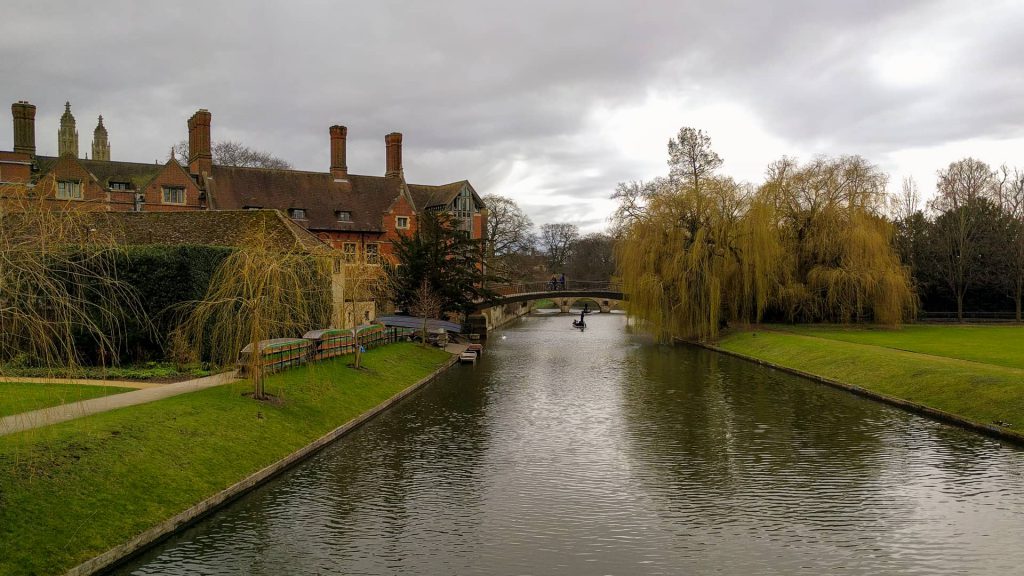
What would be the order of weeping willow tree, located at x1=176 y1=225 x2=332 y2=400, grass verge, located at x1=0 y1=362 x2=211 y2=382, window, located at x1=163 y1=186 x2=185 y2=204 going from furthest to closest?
window, located at x1=163 y1=186 x2=185 y2=204 → grass verge, located at x1=0 y1=362 x2=211 y2=382 → weeping willow tree, located at x1=176 y1=225 x2=332 y2=400

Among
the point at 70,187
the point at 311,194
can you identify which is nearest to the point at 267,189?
the point at 311,194

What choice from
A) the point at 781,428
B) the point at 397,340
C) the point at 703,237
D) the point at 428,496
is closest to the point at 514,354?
the point at 397,340

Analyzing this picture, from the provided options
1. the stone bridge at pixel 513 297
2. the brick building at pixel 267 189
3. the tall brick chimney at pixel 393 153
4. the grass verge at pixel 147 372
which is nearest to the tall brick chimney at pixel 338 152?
the brick building at pixel 267 189

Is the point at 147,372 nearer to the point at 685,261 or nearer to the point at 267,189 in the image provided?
the point at 685,261

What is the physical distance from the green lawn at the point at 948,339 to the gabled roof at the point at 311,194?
33.6 meters

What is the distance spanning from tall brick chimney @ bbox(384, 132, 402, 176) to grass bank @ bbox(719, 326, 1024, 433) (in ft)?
110

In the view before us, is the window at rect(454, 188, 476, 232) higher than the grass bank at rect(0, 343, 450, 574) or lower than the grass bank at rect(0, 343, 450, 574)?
higher

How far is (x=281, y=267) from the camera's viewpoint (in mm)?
20344

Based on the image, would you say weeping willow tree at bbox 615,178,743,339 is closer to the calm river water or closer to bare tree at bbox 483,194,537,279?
the calm river water

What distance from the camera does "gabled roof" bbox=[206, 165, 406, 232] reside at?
56438 millimetres

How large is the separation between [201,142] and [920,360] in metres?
50.9

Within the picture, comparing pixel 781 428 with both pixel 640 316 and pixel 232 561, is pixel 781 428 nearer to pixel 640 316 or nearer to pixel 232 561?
pixel 232 561

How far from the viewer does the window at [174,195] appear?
5197 centimetres

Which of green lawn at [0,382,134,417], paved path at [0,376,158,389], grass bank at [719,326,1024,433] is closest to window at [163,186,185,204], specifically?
paved path at [0,376,158,389]
